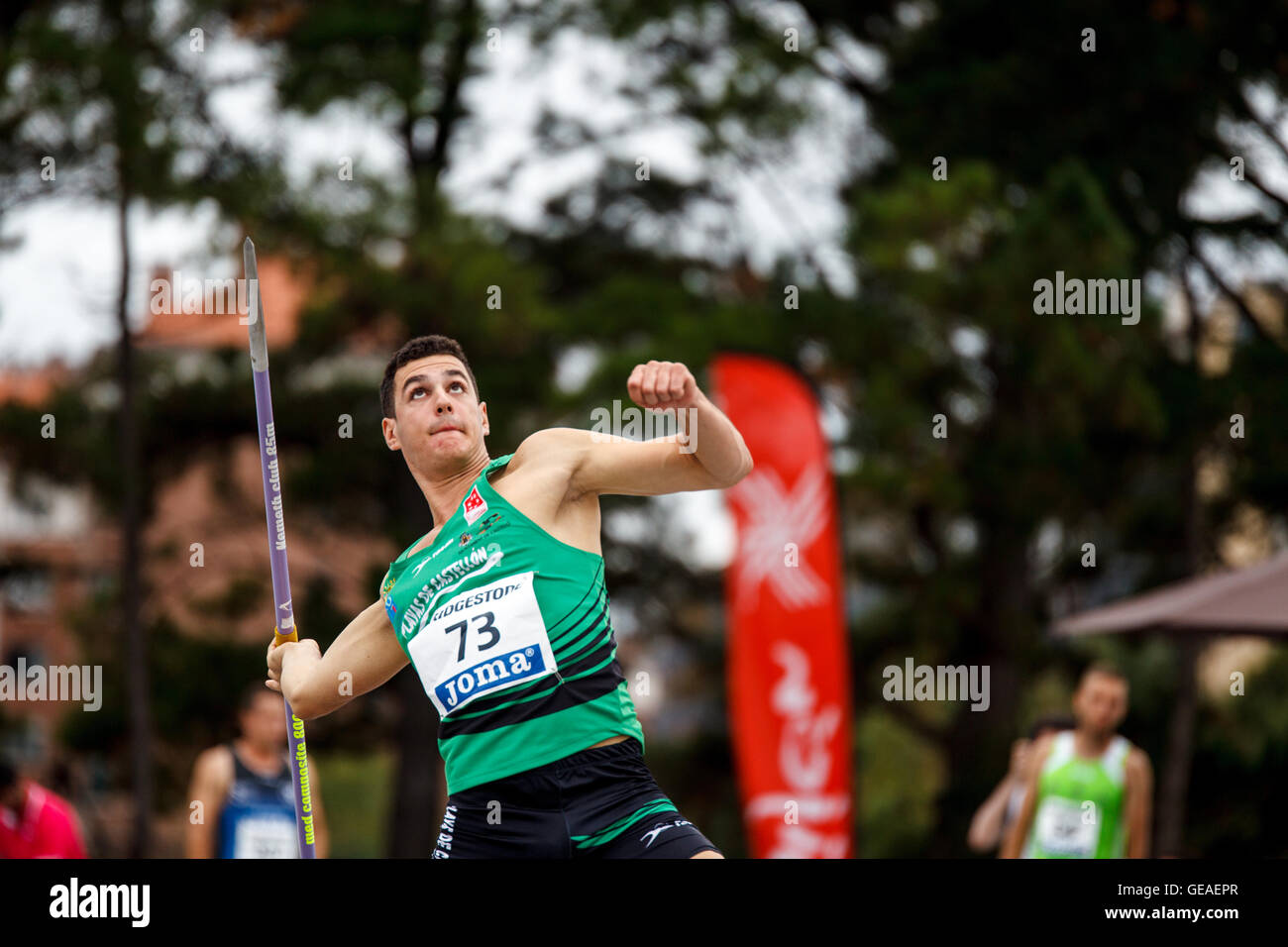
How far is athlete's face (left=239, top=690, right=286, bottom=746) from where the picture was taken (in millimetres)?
7539

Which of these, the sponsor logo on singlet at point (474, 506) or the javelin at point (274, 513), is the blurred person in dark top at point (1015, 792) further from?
the sponsor logo on singlet at point (474, 506)

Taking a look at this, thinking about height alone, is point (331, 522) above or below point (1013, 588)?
above

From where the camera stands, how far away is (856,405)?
1540 centimetres

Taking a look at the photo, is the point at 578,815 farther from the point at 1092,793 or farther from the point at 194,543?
the point at 194,543

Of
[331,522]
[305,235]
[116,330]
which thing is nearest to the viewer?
[116,330]

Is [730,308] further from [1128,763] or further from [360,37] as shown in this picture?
[1128,763]

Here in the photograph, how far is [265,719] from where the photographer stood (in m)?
7.55

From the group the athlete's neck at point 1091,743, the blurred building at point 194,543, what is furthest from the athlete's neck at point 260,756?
the blurred building at point 194,543

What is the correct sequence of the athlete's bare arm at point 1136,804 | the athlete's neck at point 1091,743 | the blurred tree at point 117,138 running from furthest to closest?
the blurred tree at point 117,138, the athlete's neck at point 1091,743, the athlete's bare arm at point 1136,804

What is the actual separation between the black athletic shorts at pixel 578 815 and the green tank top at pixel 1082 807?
14.3 feet

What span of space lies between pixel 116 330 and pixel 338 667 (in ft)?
37.5

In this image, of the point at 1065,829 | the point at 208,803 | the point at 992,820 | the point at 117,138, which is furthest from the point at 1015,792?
the point at 117,138

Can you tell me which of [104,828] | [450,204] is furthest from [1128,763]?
[104,828]

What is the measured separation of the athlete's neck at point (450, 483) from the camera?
402 cm
